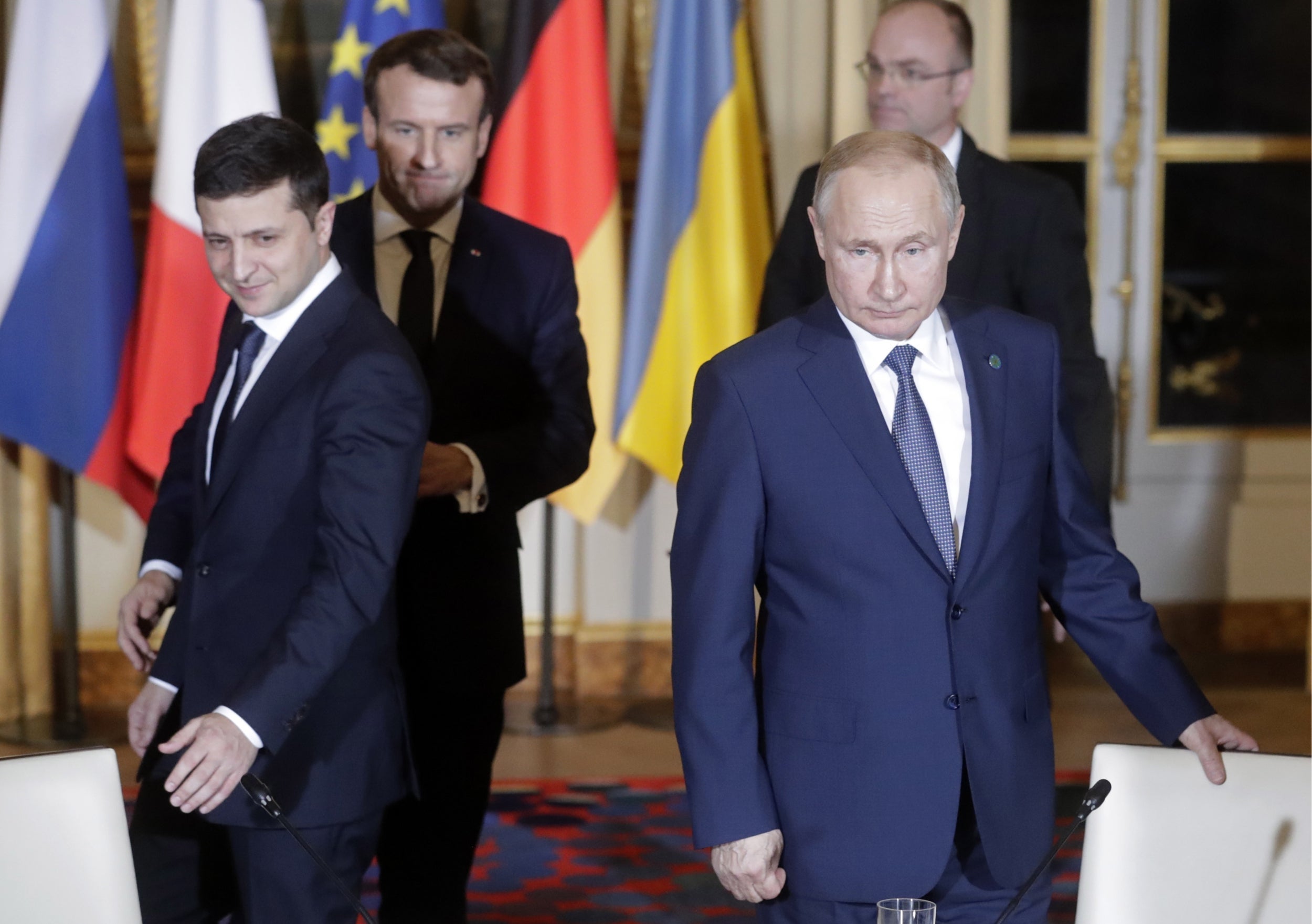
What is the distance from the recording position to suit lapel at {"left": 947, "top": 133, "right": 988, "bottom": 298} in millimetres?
3320

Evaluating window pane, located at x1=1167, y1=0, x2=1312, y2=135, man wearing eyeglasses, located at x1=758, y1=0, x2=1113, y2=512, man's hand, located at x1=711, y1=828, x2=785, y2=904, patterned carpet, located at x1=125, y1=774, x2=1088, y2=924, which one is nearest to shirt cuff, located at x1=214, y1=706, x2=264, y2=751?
man's hand, located at x1=711, y1=828, x2=785, y2=904

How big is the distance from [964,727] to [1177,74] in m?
4.44

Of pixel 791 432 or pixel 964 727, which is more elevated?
pixel 791 432

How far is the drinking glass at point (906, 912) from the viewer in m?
1.34

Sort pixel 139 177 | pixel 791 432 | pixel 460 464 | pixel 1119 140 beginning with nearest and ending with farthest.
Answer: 1. pixel 791 432
2. pixel 460 464
3. pixel 139 177
4. pixel 1119 140

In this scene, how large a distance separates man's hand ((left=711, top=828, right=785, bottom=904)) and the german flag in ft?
10.5

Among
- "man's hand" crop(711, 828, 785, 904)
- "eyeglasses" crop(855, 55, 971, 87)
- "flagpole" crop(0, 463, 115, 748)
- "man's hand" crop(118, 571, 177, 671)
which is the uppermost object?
"eyeglasses" crop(855, 55, 971, 87)

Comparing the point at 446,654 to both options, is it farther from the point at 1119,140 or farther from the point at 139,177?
the point at 1119,140

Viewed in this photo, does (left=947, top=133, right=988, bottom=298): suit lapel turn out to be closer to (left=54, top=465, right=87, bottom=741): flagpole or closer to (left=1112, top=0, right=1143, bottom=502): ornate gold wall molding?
(left=1112, top=0, right=1143, bottom=502): ornate gold wall molding

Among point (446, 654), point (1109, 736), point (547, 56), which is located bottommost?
point (1109, 736)

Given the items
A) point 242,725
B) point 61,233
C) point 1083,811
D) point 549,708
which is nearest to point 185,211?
point 61,233

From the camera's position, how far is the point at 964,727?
1942mm

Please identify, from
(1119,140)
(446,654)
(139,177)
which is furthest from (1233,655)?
(139,177)

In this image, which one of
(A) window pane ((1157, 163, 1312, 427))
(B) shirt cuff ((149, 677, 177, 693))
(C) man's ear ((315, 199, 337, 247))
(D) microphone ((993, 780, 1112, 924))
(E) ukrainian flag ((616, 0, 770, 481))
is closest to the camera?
(D) microphone ((993, 780, 1112, 924))
